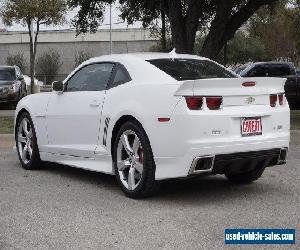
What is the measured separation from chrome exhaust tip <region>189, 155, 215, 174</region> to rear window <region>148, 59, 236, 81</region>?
0.94 m

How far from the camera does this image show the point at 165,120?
6.01m

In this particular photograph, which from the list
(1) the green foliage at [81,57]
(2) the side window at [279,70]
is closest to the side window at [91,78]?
(2) the side window at [279,70]

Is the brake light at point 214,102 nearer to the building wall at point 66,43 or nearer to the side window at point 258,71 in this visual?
the side window at point 258,71

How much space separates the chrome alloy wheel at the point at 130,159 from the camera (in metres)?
6.38

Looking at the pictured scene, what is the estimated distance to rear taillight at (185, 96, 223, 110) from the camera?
19.6 feet

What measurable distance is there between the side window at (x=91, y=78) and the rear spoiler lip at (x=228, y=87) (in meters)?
1.45

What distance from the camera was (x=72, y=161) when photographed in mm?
7535

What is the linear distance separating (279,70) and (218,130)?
14.3 m

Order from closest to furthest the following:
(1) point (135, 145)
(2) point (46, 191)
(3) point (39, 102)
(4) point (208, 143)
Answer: (4) point (208, 143) < (1) point (135, 145) < (2) point (46, 191) < (3) point (39, 102)

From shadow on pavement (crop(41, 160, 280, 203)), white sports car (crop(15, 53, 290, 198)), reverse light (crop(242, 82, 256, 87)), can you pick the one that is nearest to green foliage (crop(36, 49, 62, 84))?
shadow on pavement (crop(41, 160, 280, 203))

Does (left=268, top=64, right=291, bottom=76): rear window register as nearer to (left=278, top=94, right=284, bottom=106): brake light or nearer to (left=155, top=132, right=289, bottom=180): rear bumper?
(left=278, top=94, right=284, bottom=106): brake light

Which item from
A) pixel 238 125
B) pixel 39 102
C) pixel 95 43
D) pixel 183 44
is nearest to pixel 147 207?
pixel 238 125

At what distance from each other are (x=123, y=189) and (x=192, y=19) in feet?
31.5

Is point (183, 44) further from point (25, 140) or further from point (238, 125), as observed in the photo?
point (238, 125)
